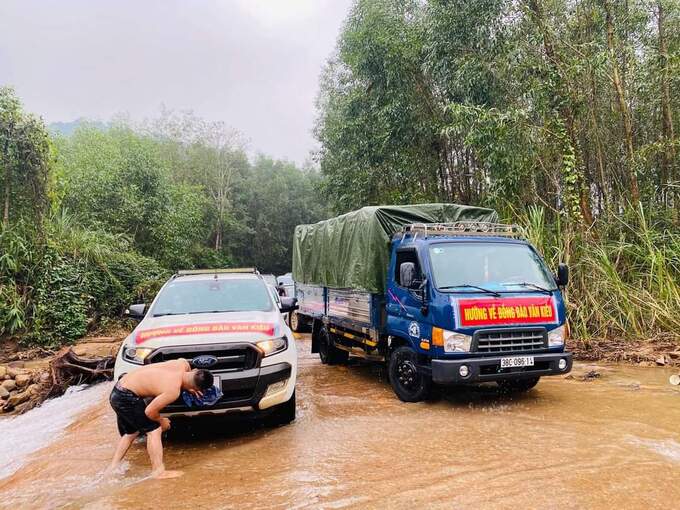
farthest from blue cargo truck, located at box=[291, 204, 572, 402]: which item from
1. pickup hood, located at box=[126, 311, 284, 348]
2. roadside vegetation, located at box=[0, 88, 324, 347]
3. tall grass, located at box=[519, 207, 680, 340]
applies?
roadside vegetation, located at box=[0, 88, 324, 347]

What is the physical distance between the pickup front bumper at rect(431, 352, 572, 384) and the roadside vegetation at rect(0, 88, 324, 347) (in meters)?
12.2

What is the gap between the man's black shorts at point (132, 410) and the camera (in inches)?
177

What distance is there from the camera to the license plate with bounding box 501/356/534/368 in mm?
6145

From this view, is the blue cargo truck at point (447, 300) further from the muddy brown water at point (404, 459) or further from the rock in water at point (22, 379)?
the rock in water at point (22, 379)

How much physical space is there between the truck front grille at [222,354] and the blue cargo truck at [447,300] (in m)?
2.17

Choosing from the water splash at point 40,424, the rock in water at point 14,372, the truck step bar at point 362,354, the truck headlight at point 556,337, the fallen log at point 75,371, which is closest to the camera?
the water splash at point 40,424

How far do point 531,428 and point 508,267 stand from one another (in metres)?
2.10

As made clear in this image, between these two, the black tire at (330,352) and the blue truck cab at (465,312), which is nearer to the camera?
the blue truck cab at (465,312)

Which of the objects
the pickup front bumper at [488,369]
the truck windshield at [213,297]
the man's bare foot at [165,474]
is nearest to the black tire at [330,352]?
the truck windshield at [213,297]

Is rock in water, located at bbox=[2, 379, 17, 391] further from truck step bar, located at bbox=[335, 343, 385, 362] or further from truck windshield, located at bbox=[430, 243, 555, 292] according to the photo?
truck windshield, located at bbox=[430, 243, 555, 292]

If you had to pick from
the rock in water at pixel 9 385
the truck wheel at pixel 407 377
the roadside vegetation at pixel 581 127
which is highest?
the roadside vegetation at pixel 581 127

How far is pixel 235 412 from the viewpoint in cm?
524

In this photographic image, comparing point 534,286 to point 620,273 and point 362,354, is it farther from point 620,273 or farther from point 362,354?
point 620,273

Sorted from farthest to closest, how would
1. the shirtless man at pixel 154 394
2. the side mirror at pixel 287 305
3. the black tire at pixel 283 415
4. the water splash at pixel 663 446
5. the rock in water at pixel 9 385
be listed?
the rock in water at pixel 9 385 < the side mirror at pixel 287 305 < the black tire at pixel 283 415 < the water splash at pixel 663 446 < the shirtless man at pixel 154 394
